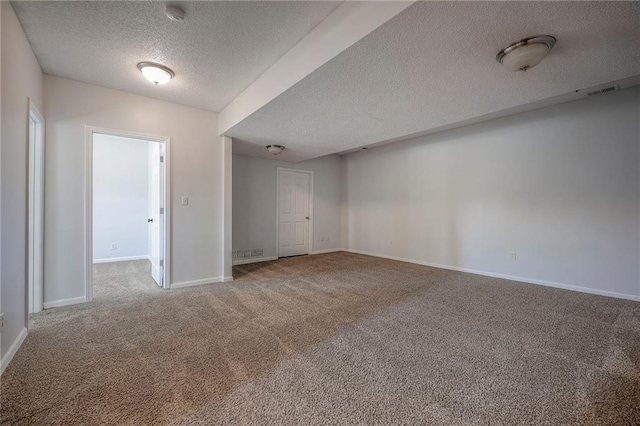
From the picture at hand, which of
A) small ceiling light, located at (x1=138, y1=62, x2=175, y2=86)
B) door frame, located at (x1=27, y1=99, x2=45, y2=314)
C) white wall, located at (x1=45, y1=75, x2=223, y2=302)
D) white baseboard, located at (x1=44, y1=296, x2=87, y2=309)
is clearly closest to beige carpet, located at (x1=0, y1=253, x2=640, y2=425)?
white baseboard, located at (x1=44, y1=296, x2=87, y2=309)

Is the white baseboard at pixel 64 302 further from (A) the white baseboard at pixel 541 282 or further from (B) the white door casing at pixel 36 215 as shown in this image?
(A) the white baseboard at pixel 541 282

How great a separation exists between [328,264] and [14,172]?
4.42 m

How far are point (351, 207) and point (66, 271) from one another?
554 centimetres

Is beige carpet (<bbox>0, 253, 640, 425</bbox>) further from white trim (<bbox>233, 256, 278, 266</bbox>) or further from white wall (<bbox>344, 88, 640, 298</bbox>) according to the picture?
white trim (<bbox>233, 256, 278, 266</bbox>)

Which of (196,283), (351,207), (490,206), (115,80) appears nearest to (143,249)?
(196,283)

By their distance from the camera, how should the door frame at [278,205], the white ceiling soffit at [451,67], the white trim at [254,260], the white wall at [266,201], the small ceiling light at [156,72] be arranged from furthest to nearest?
the door frame at [278,205]
the white wall at [266,201]
the white trim at [254,260]
the small ceiling light at [156,72]
the white ceiling soffit at [451,67]

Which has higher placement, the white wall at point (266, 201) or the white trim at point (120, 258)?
the white wall at point (266, 201)

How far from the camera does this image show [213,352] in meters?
2.07

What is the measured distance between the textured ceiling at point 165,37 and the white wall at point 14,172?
0.22 meters

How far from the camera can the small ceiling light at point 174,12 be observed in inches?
A: 74.1

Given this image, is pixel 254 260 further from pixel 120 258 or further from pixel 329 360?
pixel 329 360

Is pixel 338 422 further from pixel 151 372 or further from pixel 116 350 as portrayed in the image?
pixel 116 350

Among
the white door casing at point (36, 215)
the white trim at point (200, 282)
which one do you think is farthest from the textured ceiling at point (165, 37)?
the white trim at point (200, 282)

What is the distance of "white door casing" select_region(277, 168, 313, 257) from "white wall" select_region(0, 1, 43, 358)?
424 centimetres
